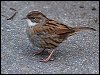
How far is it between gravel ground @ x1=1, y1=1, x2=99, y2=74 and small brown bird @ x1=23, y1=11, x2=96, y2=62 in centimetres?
31

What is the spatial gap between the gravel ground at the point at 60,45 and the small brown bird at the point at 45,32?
1.02 ft

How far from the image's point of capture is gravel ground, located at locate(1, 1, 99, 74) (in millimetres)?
7375

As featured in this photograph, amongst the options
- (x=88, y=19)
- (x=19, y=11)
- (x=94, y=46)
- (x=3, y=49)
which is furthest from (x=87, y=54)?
(x=19, y=11)

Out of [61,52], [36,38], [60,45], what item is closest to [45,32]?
[36,38]

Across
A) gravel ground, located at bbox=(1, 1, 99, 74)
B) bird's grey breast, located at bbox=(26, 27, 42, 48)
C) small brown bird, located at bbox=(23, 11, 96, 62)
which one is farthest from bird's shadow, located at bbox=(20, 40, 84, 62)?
bird's grey breast, located at bbox=(26, 27, 42, 48)

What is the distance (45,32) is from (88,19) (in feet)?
9.24

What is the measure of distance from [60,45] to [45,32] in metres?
0.92

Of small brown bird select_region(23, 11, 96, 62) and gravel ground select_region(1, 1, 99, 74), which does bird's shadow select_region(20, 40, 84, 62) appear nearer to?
gravel ground select_region(1, 1, 99, 74)

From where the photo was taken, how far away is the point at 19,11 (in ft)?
35.7

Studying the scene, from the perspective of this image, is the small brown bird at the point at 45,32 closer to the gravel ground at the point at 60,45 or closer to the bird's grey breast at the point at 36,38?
the bird's grey breast at the point at 36,38

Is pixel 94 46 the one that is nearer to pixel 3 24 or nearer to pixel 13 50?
pixel 13 50

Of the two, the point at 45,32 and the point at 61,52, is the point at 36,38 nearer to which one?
the point at 45,32

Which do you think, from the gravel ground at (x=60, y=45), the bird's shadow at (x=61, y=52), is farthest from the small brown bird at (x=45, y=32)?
Answer: the gravel ground at (x=60, y=45)

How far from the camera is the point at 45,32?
777cm
